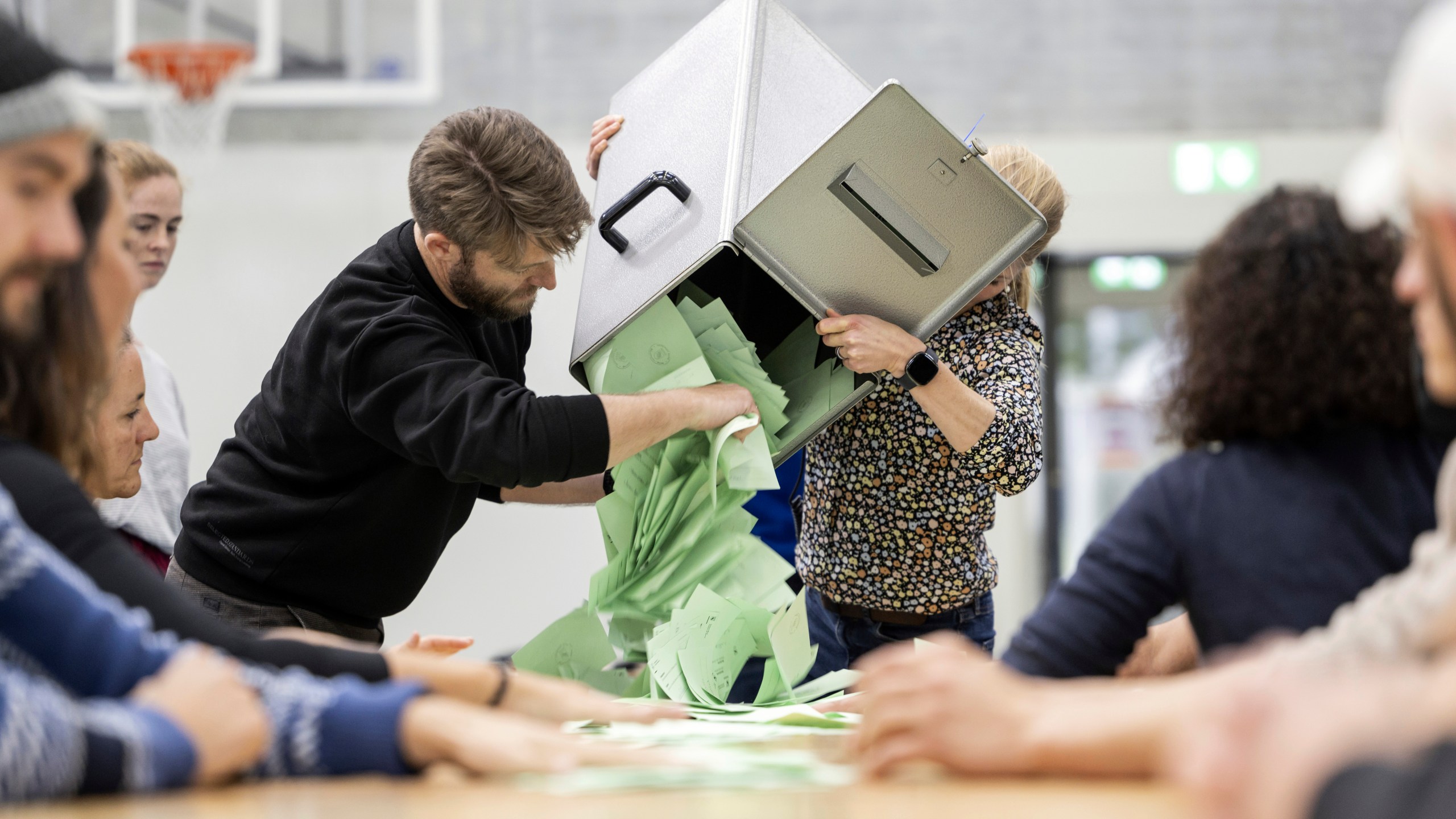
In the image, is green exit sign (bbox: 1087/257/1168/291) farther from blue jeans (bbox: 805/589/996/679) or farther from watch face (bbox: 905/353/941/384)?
watch face (bbox: 905/353/941/384)

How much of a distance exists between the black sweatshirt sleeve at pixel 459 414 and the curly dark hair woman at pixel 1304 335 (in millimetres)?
670

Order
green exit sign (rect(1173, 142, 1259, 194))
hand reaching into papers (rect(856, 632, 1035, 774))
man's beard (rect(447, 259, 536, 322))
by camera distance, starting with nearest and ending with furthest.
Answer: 1. hand reaching into papers (rect(856, 632, 1035, 774))
2. man's beard (rect(447, 259, 536, 322))
3. green exit sign (rect(1173, 142, 1259, 194))

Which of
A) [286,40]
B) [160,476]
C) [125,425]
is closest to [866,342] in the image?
[125,425]

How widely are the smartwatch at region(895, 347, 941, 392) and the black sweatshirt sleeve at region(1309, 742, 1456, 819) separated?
911mm

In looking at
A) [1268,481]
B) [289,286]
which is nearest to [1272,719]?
[1268,481]

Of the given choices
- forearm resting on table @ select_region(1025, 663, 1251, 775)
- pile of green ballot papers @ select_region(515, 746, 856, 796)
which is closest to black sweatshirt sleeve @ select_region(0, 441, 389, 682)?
pile of green ballot papers @ select_region(515, 746, 856, 796)

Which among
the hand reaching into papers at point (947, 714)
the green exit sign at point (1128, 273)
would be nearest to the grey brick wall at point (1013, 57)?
the green exit sign at point (1128, 273)

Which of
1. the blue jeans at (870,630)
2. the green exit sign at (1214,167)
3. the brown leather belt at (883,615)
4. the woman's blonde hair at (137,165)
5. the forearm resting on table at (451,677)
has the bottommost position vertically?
the blue jeans at (870,630)

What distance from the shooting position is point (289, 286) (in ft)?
14.1

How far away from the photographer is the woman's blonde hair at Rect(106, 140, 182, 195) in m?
2.15

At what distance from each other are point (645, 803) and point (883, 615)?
94 cm

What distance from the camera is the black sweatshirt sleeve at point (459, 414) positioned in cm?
129

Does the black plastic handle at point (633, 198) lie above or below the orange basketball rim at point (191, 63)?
below

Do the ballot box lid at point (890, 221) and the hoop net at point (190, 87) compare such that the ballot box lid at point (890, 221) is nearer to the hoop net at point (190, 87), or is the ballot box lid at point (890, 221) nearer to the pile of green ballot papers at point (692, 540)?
the pile of green ballot papers at point (692, 540)
